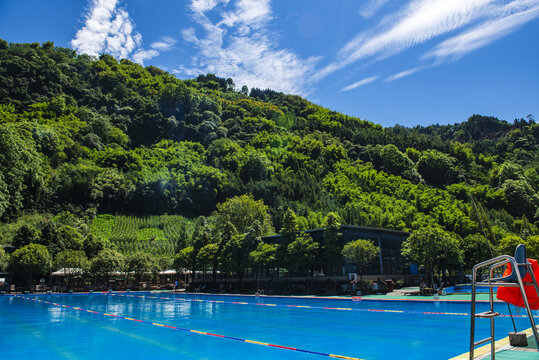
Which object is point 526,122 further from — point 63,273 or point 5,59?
point 5,59

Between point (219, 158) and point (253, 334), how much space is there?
92157mm

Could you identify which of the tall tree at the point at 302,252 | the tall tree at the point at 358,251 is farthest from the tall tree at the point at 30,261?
the tall tree at the point at 358,251

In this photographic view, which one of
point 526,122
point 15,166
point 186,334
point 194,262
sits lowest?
point 186,334

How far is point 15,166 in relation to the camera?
30.3 m

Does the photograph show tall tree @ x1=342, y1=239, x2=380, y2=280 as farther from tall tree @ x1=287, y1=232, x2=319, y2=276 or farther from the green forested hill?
the green forested hill

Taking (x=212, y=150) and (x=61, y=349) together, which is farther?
(x=212, y=150)

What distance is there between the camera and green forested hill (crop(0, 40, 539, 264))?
7581cm

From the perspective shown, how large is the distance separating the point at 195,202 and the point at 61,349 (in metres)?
77.6

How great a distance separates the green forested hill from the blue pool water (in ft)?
127

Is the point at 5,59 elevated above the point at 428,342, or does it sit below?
above

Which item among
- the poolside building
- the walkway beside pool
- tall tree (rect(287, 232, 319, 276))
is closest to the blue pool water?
the walkway beside pool

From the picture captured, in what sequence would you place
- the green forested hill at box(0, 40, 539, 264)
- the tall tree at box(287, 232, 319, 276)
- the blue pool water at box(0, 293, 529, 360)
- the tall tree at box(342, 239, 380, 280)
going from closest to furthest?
the blue pool water at box(0, 293, 529, 360), the tall tree at box(342, 239, 380, 280), the tall tree at box(287, 232, 319, 276), the green forested hill at box(0, 40, 539, 264)

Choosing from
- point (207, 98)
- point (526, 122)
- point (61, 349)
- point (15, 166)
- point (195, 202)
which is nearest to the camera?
point (61, 349)

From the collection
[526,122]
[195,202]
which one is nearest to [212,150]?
[195,202]
